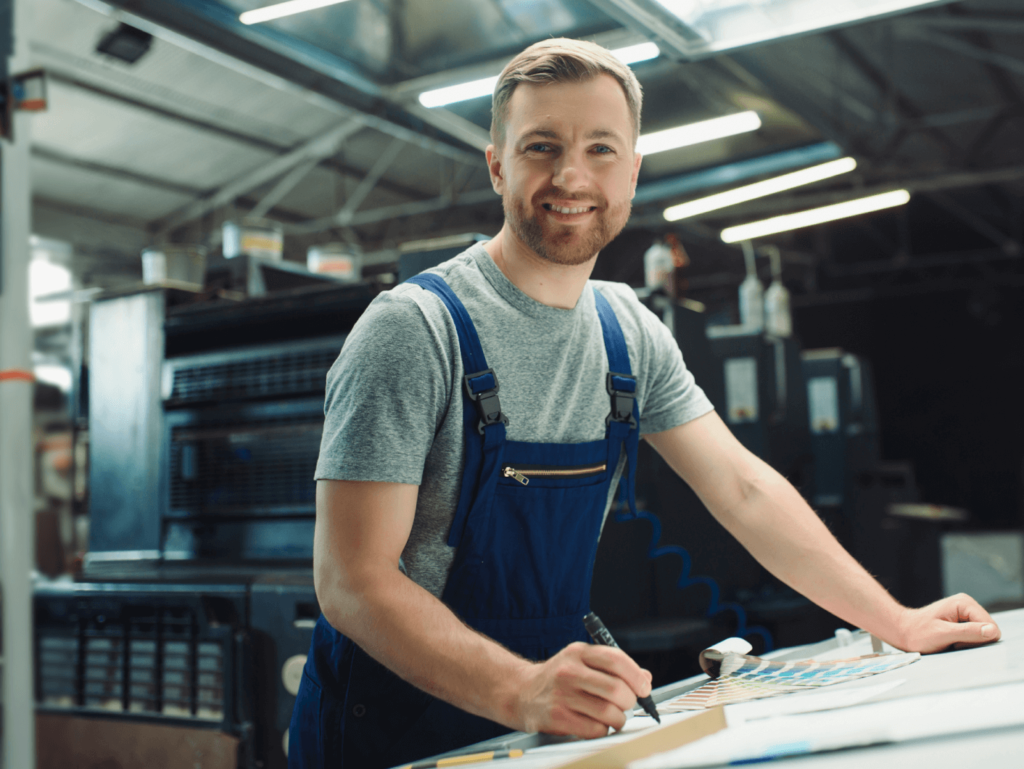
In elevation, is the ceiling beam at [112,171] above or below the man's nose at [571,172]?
above

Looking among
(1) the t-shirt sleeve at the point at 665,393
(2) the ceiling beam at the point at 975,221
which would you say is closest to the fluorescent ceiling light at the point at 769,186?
(2) the ceiling beam at the point at 975,221

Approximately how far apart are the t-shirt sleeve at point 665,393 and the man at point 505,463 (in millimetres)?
50

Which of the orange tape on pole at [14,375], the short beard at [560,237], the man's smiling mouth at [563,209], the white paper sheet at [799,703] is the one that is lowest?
the white paper sheet at [799,703]

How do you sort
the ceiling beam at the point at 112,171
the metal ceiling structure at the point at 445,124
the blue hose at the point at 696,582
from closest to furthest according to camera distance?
1. the blue hose at the point at 696,582
2. the metal ceiling structure at the point at 445,124
3. the ceiling beam at the point at 112,171

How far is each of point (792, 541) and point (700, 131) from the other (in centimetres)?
344

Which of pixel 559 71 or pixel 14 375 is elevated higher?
pixel 559 71

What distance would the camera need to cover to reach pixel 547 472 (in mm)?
1163

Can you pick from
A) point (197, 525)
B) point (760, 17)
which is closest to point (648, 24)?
point (760, 17)

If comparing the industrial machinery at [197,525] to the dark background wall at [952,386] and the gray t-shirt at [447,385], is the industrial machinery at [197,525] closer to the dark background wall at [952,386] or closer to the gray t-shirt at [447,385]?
the gray t-shirt at [447,385]

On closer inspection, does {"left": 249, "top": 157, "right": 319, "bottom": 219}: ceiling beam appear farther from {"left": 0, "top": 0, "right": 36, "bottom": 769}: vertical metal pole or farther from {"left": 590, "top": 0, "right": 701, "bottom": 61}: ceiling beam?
{"left": 590, "top": 0, "right": 701, "bottom": 61}: ceiling beam

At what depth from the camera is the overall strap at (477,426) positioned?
1.11 metres

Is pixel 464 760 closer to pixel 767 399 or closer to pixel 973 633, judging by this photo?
pixel 973 633

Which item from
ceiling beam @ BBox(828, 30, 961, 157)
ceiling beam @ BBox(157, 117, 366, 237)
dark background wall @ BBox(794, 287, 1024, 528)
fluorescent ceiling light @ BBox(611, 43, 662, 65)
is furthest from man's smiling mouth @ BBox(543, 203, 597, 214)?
dark background wall @ BBox(794, 287, 1024, 528)

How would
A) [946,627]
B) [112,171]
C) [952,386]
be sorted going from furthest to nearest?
[952,386]
[112,171]
[946,627]
